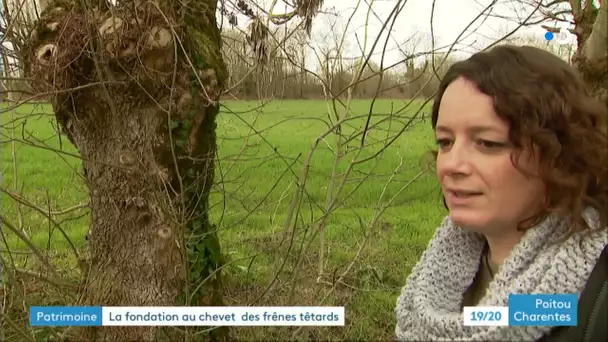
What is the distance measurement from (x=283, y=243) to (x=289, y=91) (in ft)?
1.85

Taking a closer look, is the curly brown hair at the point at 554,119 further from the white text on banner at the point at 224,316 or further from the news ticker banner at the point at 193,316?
the white text on banner at the point at 224,316

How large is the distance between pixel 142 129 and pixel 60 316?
0.66m

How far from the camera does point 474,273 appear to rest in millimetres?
985

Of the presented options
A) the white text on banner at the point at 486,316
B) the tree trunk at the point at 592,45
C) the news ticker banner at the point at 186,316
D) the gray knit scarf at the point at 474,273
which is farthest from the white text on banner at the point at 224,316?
the tree trunk at the point at 592,45

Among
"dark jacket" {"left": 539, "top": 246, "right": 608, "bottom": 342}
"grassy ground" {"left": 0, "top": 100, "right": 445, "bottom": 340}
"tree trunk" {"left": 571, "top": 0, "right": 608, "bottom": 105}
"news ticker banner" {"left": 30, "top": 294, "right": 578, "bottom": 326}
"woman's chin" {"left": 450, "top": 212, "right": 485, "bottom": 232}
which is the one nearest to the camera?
"dark jacket" {"left": 539, "top": 246, "right": 608, "bottom": 342}

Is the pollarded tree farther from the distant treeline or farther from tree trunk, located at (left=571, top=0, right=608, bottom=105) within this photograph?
tree trunk, located at (left=571, top=0, right=608, bottom=105)

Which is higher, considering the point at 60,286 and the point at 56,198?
the point at 56,198

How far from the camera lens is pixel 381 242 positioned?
93.0 inches

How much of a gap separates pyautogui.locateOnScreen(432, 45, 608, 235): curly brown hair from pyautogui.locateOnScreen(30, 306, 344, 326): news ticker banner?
0.89 meters

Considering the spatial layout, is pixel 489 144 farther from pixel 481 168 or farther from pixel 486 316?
pixel 486 316

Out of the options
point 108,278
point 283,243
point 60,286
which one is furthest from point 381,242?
point 60,286

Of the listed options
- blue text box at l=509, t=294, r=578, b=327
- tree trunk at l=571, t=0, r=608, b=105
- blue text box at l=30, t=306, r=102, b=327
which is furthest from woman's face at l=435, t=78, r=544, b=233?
blue text box at l=30, t=306, r=102, b=327

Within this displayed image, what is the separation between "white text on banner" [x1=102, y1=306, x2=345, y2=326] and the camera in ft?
5.06

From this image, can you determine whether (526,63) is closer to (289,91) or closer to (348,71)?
(348,71)
